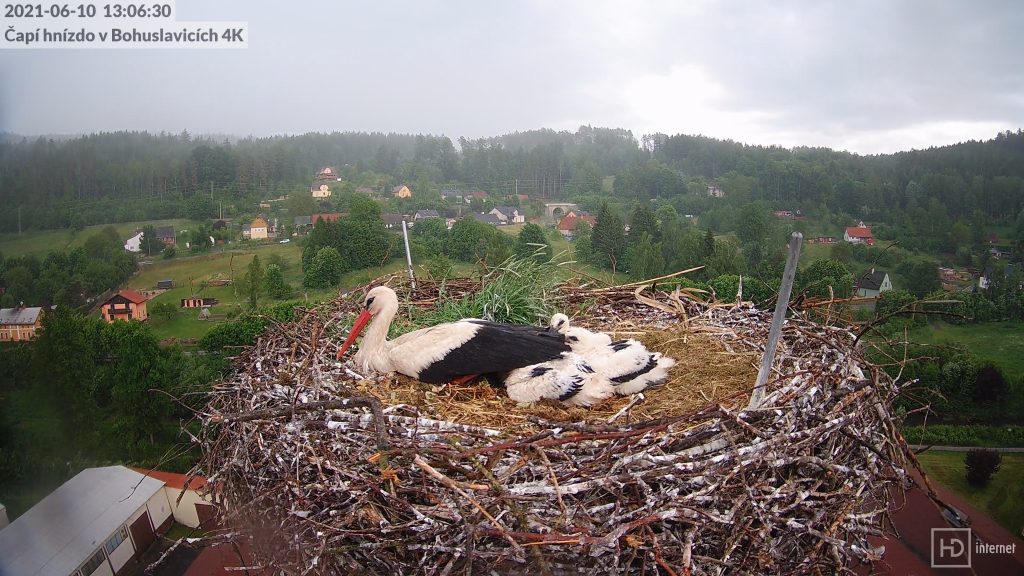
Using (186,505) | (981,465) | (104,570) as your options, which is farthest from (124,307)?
(981,465)

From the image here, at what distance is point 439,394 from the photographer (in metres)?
3.07

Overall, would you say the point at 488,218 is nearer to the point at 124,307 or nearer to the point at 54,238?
the point at 124,307

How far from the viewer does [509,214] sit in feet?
30.5

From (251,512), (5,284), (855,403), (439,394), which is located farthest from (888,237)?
(5,284)

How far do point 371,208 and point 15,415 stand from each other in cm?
764

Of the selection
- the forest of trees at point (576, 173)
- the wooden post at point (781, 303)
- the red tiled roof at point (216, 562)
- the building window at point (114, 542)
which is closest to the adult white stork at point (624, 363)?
the wooden post at point (781, 303)

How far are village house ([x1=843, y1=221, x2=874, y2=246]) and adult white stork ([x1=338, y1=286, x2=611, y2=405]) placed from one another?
574cm

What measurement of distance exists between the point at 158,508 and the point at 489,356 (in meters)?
3.36

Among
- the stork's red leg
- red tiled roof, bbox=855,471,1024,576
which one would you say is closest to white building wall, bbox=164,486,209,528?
the stork's red leg

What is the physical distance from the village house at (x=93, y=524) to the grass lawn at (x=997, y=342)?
744cm

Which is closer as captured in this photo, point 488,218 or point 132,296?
point 132,296

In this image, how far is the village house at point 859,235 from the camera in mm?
7004

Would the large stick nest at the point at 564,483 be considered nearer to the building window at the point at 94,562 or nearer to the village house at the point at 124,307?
the building window at the point at 94,562

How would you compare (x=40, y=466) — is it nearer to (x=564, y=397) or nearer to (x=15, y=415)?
(x=15, y=415)
